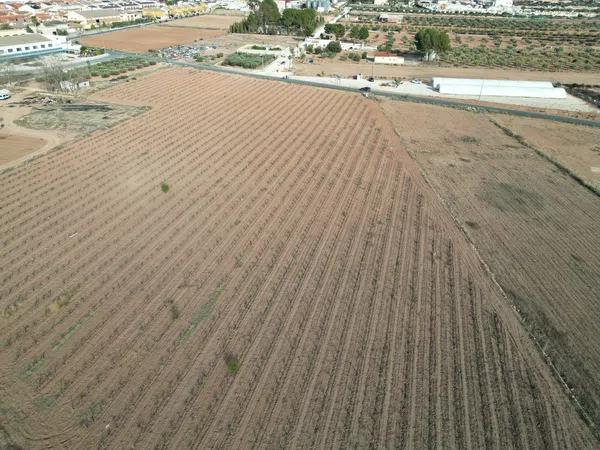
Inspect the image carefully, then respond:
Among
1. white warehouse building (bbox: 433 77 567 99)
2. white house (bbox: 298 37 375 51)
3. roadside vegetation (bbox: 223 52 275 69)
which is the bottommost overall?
white warehouse building (bbox: 433 77 567 99)

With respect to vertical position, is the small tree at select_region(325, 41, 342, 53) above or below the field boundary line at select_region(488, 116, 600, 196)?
above

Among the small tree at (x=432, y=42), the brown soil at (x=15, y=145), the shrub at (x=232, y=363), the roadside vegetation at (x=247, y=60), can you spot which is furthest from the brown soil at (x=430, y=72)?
the shrub at (x=232, y=363)

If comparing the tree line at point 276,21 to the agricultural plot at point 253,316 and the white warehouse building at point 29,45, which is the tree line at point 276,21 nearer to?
the white warehouse building at point 29,45

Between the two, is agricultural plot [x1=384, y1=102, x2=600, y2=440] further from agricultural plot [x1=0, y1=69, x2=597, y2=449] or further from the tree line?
the tree line

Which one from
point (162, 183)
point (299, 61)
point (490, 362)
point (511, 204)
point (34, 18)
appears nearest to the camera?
point (490, 362)

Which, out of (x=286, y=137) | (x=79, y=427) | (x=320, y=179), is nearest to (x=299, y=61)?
(x=286, y=137)

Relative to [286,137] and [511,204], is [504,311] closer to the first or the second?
[511,204]

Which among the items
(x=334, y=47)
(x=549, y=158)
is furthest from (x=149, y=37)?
(x=549, y=158)

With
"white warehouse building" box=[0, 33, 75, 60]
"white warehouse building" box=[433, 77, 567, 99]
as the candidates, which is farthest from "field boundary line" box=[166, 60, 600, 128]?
"white warehouse building" box=[0, 33, 75, 60]
